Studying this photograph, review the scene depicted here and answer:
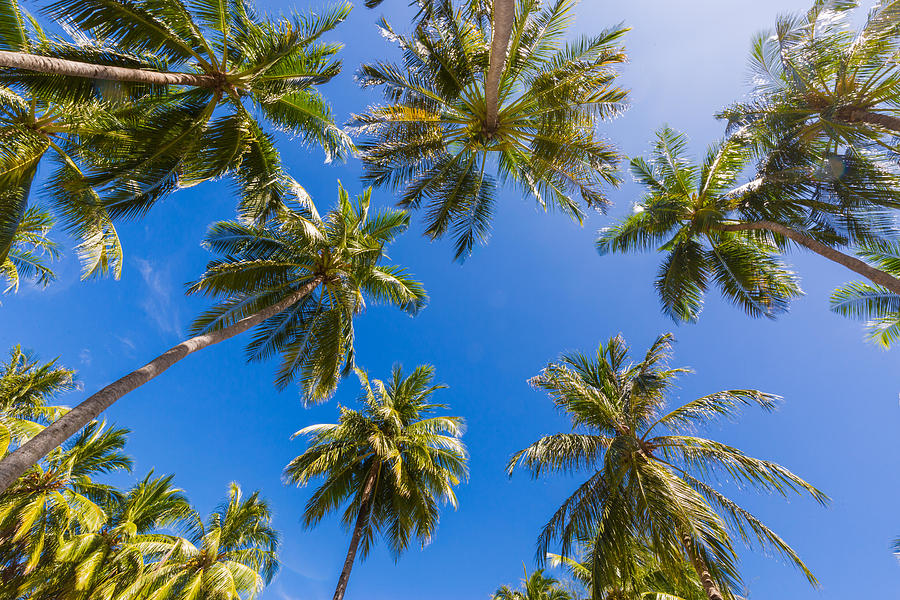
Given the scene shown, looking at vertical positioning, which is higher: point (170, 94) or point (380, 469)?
point (170, 94)

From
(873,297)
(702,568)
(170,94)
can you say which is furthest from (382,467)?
(873,297)

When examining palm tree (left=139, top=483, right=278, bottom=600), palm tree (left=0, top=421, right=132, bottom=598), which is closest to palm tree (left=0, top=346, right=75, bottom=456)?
palm tree (left=0, top=421, right=132, bottom=598)

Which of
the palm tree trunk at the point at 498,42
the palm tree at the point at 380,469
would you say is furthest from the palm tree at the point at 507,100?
the palm tree at the point at 380,469

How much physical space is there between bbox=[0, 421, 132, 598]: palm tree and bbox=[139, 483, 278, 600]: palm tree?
291 centimetres

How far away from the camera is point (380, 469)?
13.0 m

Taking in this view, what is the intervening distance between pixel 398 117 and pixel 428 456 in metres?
10.7

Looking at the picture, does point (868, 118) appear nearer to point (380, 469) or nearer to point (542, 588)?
point (380, 469)

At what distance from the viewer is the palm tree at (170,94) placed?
676cm

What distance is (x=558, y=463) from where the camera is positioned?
10.3 m

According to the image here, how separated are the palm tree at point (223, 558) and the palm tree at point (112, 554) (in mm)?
586

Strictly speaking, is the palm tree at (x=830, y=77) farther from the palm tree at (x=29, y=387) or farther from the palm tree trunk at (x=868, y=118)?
the palm tree at (x=29, y=387)

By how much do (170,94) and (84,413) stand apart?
721 centimetres

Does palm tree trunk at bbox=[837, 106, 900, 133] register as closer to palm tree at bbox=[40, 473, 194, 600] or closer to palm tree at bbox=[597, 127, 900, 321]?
palm tree at bbox=[597, 127, 900, 321]

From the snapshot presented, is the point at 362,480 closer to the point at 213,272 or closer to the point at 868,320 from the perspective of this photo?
the point at 213,272
